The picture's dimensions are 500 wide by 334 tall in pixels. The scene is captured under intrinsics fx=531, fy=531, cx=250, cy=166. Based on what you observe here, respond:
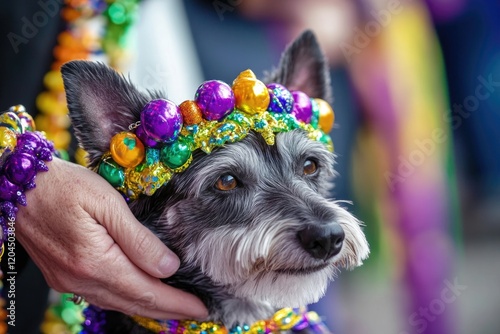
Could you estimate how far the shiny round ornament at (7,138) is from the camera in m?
1.60

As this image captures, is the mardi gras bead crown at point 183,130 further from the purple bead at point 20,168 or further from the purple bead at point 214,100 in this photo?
the purple bead at point 20,168

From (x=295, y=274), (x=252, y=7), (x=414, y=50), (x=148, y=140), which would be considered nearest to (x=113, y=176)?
(x=148, y=140)

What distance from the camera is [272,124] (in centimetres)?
163

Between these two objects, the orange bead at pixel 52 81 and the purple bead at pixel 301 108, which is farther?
the orange bead at pixel 52 81

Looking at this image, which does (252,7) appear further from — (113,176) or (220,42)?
(113,176)

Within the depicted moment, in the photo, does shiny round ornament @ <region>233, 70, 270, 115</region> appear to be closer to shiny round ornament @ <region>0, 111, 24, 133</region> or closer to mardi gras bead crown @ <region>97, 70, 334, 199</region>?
mardi gras bead crown @ <region>97, 70, 334, 199</region>

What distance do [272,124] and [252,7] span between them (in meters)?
1.20

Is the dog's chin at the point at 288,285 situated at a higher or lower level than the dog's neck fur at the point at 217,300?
higher

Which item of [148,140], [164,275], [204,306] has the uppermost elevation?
[148,140]

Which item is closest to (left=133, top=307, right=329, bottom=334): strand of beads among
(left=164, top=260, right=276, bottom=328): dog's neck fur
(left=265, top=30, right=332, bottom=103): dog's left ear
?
(left=164, top=260, right=276, bottom=328): dog's neck fur

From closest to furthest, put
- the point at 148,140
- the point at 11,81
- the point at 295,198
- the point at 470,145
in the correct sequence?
the point at 148,140 < the point at 295,198 < the point at 11,81 < the point at 470,145

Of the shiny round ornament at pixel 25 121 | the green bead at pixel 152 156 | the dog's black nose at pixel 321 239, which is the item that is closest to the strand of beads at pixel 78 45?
the shiny round ornament at pixel 25 121

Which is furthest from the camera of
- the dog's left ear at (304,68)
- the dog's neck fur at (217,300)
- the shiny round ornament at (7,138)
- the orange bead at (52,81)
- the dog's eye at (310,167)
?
the orange bead at (52,81)

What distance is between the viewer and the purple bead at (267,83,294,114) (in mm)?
1623
